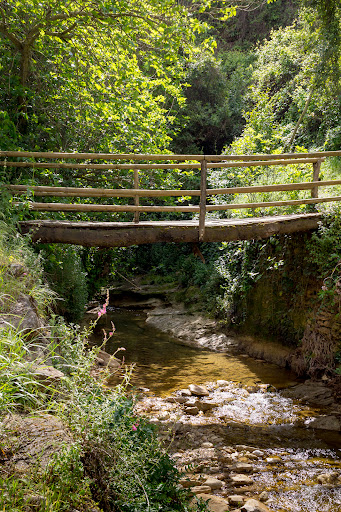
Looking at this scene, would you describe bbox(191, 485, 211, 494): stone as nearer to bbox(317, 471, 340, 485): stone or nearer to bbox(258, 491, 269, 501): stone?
bbox(258, 491, 269, 501): stone

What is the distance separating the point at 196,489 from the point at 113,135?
20.3ft

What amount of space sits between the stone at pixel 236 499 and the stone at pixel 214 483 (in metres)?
0.17

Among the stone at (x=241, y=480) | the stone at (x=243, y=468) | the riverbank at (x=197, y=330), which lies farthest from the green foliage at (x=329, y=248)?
the stone at (x=241, y=480)

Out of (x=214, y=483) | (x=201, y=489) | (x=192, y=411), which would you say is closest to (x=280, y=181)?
(x=192, y=411)

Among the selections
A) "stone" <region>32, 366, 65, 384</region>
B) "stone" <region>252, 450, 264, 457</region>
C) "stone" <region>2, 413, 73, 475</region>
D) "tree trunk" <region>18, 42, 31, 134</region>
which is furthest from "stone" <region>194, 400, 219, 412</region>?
"tree trunk" <region>18, 42, 31, 134</region>

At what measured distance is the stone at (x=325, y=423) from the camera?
15.5 ft

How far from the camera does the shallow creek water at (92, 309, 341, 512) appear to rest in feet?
11.4

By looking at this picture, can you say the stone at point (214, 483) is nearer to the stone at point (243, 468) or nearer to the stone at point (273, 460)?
the stone at point (243, 468)

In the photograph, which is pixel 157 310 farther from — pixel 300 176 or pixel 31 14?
pixel 31 14

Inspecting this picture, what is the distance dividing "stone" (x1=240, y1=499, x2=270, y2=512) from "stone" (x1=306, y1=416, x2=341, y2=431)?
1.90 metres

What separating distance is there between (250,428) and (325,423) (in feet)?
3.02

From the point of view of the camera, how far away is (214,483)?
344cm

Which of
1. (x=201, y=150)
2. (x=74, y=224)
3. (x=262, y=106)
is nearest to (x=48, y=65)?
(x=74, y=224)

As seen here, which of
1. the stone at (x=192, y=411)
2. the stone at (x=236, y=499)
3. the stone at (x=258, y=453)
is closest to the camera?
the stone at (x=236, y=499)
